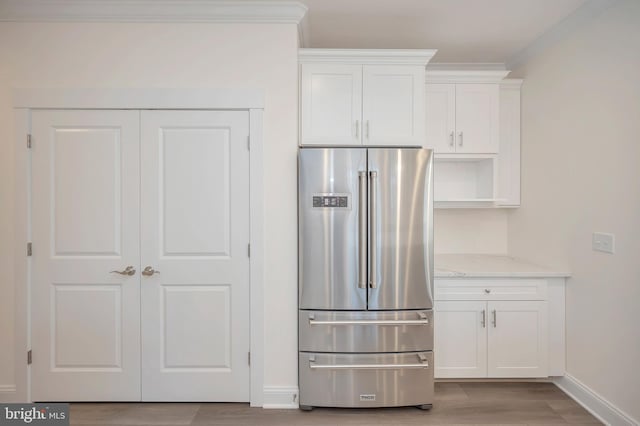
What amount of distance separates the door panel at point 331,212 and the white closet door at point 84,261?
1.18 m

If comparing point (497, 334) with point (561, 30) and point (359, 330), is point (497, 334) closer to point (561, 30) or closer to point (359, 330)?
point (359, 330)

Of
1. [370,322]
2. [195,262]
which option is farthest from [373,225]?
[195,262]

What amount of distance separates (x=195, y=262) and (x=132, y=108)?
113 centimetres

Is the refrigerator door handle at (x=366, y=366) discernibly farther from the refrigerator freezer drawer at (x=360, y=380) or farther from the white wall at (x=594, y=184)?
the white wall at (x=594, y=184)

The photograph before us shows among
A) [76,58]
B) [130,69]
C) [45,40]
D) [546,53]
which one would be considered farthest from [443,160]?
[45,40]

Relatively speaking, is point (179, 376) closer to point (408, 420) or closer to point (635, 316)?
point (408, 420)

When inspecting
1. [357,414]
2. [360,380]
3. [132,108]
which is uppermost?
[132,108]

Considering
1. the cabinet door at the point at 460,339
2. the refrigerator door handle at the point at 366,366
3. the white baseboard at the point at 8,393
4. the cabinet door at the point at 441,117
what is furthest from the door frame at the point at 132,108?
the cabinet door at the point at 441,117

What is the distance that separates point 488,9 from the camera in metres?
2.46

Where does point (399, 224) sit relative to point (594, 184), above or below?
below

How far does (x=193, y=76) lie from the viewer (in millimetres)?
2393

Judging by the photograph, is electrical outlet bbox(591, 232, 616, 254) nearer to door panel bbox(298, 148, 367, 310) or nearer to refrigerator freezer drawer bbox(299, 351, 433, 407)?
refrigerator freezer drawer bbox(299, 351, 433, 407)

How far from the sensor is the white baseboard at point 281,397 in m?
2.41

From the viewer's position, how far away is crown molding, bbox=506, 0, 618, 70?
2314 mm
